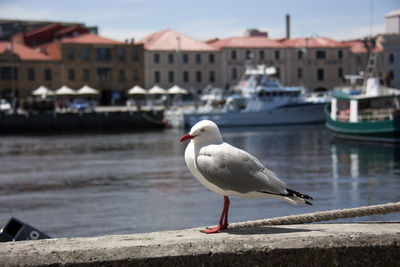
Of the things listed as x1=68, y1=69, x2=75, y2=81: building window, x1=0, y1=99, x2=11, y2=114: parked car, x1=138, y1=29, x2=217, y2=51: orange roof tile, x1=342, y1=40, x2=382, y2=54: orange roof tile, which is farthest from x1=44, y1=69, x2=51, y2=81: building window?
x1=342, y1=40, x2=382, y2=54: orange roof tile

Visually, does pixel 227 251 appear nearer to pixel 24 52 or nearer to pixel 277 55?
pixel 24 52

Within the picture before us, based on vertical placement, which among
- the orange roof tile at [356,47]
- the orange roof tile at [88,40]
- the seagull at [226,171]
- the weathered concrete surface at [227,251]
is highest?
the orange roof tile at [88,40]

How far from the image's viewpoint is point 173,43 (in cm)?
8219

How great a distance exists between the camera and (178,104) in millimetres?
69250

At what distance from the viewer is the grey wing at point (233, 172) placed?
460cm

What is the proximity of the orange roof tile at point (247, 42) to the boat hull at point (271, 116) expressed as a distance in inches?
1014

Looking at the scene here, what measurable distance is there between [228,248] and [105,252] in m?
0.70

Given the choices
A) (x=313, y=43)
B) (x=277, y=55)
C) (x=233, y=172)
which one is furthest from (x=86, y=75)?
(x=233, y=172)

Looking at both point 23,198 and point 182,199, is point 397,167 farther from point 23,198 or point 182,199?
point 23,198

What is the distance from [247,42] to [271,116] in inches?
1124

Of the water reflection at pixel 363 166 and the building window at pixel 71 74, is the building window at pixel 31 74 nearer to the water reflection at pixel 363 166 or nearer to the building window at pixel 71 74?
the building window at pixel 71 74

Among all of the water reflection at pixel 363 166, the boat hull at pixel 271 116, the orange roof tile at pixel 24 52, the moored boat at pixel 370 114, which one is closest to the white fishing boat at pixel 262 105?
the boat hull at pixel 271 116

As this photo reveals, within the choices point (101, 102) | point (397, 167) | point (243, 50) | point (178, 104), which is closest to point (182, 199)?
point (397, 167)

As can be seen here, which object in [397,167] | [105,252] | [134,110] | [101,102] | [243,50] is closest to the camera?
[105,252]
